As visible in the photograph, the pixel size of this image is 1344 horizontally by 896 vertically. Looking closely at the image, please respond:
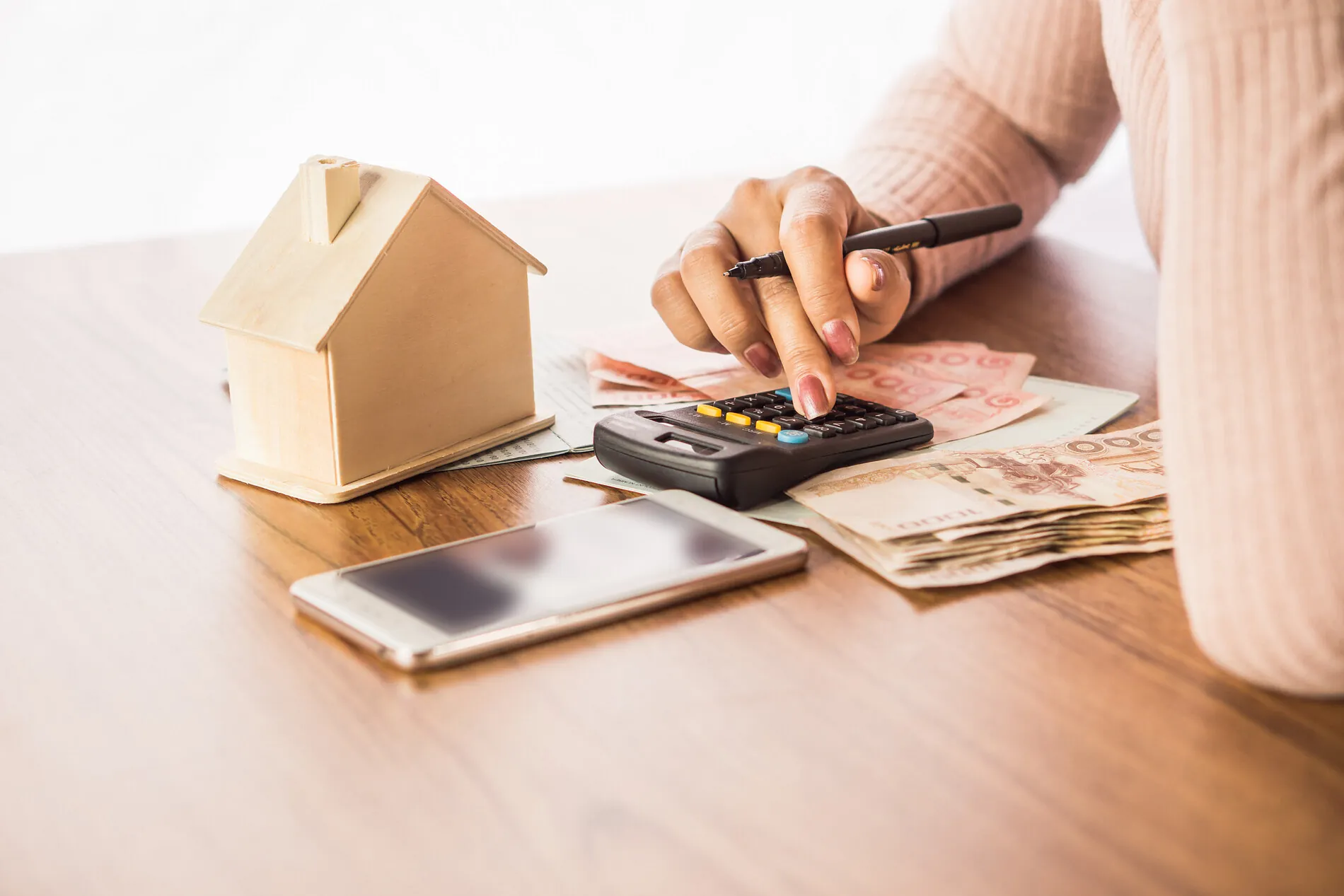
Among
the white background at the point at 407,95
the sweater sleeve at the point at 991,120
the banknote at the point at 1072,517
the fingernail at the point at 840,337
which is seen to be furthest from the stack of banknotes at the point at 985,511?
the white background at the point at 407,95

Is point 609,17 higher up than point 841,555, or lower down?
higher up

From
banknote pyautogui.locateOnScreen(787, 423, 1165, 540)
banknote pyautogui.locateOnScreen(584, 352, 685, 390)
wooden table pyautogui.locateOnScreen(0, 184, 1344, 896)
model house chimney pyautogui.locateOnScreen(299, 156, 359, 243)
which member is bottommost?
wooden table pyautogui.locateOnScreen(0, 184, 1344, 896)

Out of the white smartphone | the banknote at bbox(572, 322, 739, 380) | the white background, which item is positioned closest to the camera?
the white smartphone

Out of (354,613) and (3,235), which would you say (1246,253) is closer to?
(354,613)

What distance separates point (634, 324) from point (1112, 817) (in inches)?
23.0

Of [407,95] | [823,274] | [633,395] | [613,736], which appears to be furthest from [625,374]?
[407,95]

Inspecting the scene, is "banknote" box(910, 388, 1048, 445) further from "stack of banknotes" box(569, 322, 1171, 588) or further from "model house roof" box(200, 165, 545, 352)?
"model house roof" box(200, 165, 545, 352)

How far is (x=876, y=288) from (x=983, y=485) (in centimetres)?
18

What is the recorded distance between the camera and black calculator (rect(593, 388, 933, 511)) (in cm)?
58

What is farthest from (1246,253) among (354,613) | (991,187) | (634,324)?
(991,187)

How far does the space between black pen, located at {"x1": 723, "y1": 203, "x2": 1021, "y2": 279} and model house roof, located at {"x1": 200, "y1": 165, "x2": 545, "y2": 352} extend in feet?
0.59

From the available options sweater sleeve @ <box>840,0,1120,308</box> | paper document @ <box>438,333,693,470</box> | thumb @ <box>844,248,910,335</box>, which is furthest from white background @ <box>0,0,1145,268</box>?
thumb @ <box>844,248,910,335</box>

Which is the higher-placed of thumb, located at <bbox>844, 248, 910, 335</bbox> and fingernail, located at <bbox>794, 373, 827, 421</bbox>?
thumb, located at <bbox>844, 248, 910, 335</bbox>

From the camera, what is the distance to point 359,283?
0.58 metres
